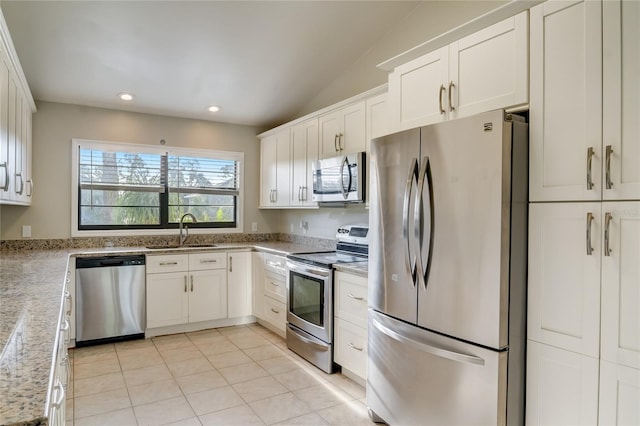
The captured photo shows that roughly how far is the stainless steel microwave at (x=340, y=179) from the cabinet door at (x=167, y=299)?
1692mm

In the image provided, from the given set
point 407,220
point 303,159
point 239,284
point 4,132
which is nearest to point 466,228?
point 407,220

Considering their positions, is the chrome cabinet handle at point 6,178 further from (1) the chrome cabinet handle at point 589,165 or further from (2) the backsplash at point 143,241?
(1) the chrome cabinet handle at point 589,165

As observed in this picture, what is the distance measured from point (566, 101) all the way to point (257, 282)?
349 centimetres

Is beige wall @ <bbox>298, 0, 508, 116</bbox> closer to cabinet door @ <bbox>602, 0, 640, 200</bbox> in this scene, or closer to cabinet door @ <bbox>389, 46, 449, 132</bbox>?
cabinet door @ <bbox>389, 46, 449, 132</bbox>

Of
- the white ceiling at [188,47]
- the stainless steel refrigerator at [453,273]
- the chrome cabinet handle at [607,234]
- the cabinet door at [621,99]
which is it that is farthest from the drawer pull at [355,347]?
the white ceiling at [188,47]

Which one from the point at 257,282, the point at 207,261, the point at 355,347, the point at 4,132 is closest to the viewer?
the point at 4,132

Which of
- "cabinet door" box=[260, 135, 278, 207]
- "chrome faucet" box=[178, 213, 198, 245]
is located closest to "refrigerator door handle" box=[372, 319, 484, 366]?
"cabinet door" box=[260, 135, 278, 207]

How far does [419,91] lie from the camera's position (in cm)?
230

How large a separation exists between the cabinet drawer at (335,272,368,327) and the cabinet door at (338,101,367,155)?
3.55 ft

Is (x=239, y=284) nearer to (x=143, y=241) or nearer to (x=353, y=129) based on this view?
(x=143, y=241)

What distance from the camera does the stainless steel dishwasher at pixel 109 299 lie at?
3658 millimetres

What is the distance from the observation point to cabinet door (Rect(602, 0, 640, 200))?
1417 mm

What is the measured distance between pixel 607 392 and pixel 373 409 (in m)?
1.29

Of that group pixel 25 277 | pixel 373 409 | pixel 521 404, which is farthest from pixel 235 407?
pixel 521 404
